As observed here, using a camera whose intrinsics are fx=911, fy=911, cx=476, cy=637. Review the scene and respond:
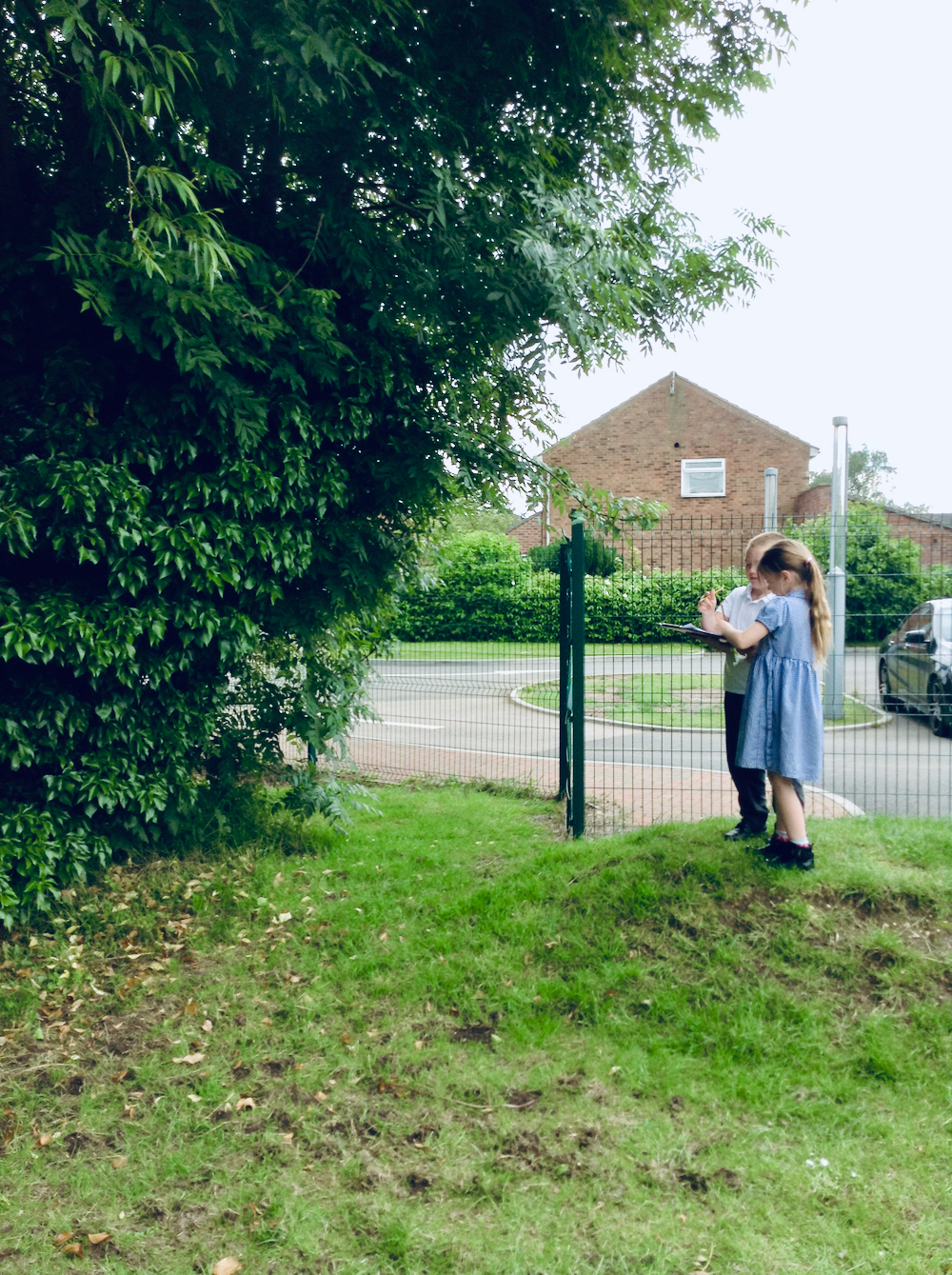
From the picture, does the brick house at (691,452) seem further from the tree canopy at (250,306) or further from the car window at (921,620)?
the tree canopy at (250,306)

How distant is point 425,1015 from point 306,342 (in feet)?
11.2

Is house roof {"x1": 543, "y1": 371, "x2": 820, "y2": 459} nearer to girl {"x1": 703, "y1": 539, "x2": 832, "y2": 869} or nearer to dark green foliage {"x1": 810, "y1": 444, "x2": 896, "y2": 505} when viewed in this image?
girl {"x1": 703, "y1": 539, "x2": 832, "y2": 869}

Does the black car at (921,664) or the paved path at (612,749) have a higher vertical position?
the black car at (921,664)

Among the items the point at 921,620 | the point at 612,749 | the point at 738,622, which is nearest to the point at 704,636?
the point at 738,622

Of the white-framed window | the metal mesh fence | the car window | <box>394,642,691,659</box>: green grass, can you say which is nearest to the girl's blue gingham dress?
the metal mesh fence

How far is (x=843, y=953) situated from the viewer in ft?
13.9

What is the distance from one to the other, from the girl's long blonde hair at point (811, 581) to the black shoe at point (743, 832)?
3.65 ft

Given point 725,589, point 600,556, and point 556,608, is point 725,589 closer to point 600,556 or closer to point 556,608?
point 600,556

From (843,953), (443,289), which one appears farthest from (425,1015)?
(443,289)

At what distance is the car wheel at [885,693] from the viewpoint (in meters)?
5.96

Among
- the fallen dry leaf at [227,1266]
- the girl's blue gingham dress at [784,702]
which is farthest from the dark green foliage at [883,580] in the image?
the fallen dry leaf at [227,1266]

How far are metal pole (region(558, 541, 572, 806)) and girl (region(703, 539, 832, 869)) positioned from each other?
66.2 inches

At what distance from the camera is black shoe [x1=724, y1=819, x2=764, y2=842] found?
5226 mm

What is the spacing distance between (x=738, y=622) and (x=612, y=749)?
1.39m
